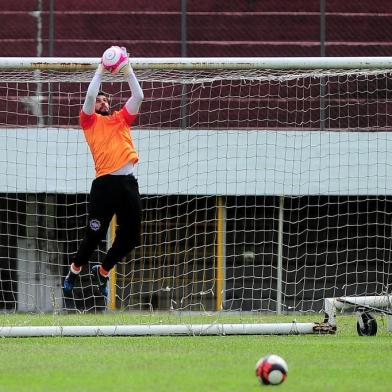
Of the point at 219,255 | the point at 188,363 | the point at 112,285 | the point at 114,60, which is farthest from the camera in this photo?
the point at 219,255

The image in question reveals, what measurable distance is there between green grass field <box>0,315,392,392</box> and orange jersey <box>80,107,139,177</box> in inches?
63.5

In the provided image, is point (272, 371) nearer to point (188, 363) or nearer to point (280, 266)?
point (188, 363)

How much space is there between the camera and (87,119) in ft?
35.8

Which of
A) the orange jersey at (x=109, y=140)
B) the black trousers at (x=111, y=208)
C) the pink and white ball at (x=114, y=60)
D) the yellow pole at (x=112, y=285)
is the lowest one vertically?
the yellow pole at (x=112, y=285)

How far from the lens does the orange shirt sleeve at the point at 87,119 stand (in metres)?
10.9

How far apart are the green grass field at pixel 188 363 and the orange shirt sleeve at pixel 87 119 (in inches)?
77.3

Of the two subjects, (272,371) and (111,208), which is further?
(111,208)

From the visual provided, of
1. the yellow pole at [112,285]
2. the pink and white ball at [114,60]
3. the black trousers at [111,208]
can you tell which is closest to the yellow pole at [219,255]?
the yellow pole at [112,285]

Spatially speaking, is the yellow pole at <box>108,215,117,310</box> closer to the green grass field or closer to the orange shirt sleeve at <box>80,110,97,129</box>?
the green grass field

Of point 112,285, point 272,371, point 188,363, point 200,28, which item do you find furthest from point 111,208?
point 200,28

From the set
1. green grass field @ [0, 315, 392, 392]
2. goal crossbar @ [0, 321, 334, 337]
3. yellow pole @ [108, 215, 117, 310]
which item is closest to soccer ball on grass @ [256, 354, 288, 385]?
green grass field @ [0, 315, 392, 392]

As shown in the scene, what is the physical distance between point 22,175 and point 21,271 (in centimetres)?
166

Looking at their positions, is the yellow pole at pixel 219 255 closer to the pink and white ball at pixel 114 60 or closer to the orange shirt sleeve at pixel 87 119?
the orange shirt sleeve at pixel 87 119

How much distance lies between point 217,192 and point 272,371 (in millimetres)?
10962
